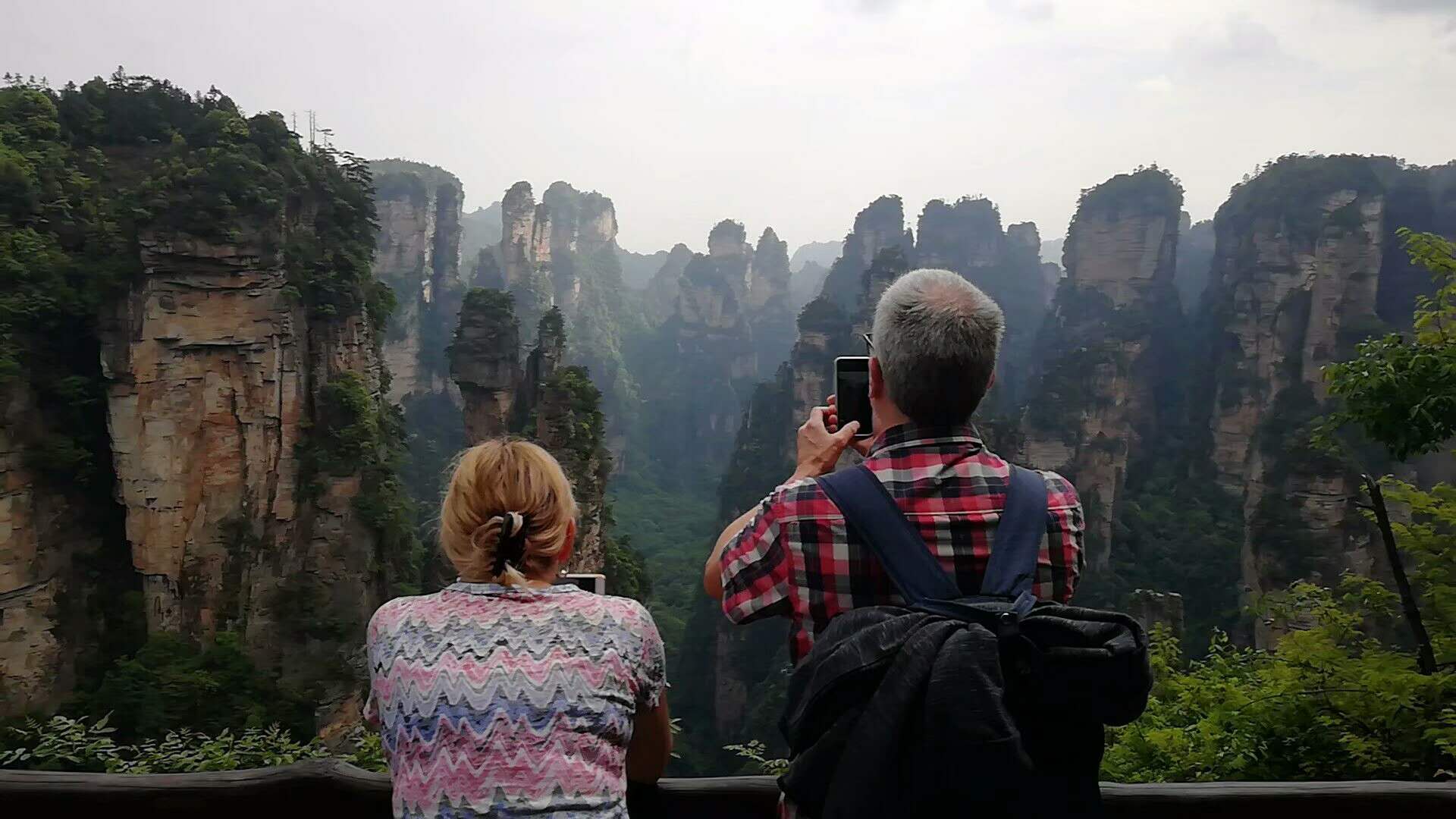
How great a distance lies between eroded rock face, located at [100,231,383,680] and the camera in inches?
540

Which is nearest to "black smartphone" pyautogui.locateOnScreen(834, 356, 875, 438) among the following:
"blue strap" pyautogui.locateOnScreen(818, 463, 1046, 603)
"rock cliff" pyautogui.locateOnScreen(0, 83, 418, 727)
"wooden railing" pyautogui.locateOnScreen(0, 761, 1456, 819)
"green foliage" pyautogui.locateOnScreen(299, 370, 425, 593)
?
"blue strap" pyautogui.locateOnScreen(818, 463, 1046, 603)

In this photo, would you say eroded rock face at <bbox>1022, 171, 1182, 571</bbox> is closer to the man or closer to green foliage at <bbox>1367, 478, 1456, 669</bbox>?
green foliage at <bbox>1367, 478, 1456, 669</bbox>

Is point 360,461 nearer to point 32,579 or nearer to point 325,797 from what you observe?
point 32,579

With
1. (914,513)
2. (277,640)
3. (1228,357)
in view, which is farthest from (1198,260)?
(914,513)

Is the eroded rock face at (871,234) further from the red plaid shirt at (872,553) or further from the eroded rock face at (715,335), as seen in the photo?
the red plaid shirt at (872,553)

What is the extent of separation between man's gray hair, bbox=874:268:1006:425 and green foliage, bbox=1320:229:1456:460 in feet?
13.3

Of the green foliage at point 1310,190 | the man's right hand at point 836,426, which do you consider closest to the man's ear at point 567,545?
the man's right hand at point 836,426

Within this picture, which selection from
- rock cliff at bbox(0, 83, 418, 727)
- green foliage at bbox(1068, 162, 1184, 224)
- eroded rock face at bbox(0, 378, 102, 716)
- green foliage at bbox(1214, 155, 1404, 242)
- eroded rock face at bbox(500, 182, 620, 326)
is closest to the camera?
eroded rock face at bbox(0, 378, 102, 716)

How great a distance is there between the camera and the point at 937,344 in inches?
55.9

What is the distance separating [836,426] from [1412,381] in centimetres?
425

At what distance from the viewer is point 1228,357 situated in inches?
1294

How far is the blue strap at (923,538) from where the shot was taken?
1.32m

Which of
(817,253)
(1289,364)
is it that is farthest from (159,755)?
(817,253)

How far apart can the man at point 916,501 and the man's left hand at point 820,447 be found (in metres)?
0.13
